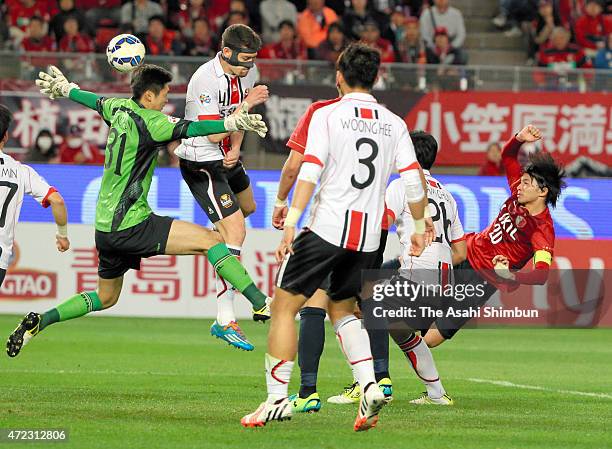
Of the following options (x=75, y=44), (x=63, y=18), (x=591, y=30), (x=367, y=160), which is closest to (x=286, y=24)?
(x=75, y=44)

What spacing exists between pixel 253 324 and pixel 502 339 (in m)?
3.40

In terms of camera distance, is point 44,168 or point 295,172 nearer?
point 295,172

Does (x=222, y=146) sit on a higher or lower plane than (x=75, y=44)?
lower

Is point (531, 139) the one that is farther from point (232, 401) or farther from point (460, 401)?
point (232, 401)

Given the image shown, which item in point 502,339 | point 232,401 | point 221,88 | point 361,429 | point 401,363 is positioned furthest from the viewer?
point 502,339

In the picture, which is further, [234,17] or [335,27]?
[234,17]

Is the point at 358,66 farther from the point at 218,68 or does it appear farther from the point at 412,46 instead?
the point at 412,46

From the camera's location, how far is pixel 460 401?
10695 mm

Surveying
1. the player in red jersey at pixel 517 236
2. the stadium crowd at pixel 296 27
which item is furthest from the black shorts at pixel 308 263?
the stadium crowd at pixel 296 27

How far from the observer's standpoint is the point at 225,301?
11.3 metres

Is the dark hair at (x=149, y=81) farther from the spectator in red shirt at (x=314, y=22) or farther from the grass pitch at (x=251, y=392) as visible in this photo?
the spectator in red shirt at (x=314, y=22)

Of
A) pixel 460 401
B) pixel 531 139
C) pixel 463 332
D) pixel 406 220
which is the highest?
pixel 531 139

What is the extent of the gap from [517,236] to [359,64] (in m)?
3.15

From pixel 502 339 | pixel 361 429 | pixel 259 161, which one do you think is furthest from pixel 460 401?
pixel 259 161
